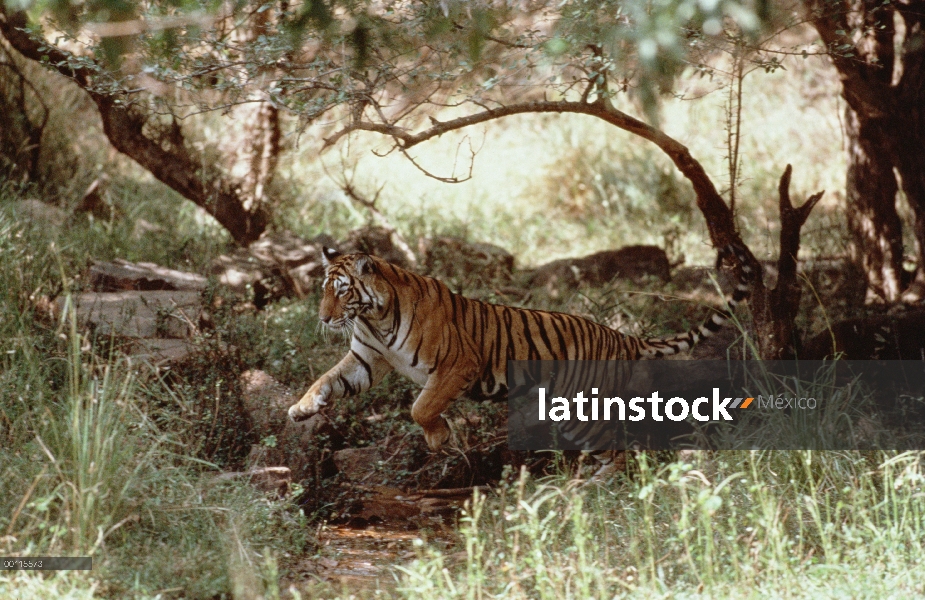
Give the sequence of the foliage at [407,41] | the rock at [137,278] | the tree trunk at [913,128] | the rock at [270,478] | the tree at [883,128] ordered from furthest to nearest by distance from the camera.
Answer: the rock at [137,278], the tree trunk at [913,128], the tree at [883,128], the rock at [270,478], the foliage at [407,41]

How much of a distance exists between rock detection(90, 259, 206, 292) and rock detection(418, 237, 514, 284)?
2.15m

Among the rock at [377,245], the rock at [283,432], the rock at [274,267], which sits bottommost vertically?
the rock at [283,432]

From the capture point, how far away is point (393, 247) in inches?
372

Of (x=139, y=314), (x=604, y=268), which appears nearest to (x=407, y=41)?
(x=139, y=314)

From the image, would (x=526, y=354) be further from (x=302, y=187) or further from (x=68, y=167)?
(x=68, y=167)

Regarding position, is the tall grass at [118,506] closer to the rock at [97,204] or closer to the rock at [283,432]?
the rock at [283,432]

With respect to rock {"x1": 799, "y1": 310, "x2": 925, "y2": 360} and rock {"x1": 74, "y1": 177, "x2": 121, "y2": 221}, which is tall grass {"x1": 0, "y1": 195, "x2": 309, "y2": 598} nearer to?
rock {"x1": 799, "y1": 310, "x2": 925, "y2": 360}

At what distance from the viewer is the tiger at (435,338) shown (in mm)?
5977

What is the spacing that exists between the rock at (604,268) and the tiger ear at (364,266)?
142 inches

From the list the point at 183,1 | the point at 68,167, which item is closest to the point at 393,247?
the point at 68,167

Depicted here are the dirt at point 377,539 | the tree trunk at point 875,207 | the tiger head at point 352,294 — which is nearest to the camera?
the dirt at point 377,539

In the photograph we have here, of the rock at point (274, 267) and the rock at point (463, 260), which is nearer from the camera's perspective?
the rock at point (274, 267)

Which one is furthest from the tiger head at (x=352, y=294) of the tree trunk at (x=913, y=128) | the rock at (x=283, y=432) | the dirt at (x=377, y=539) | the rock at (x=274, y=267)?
the tree trunk at (x=913, y=128)

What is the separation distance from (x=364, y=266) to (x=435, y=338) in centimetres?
59
